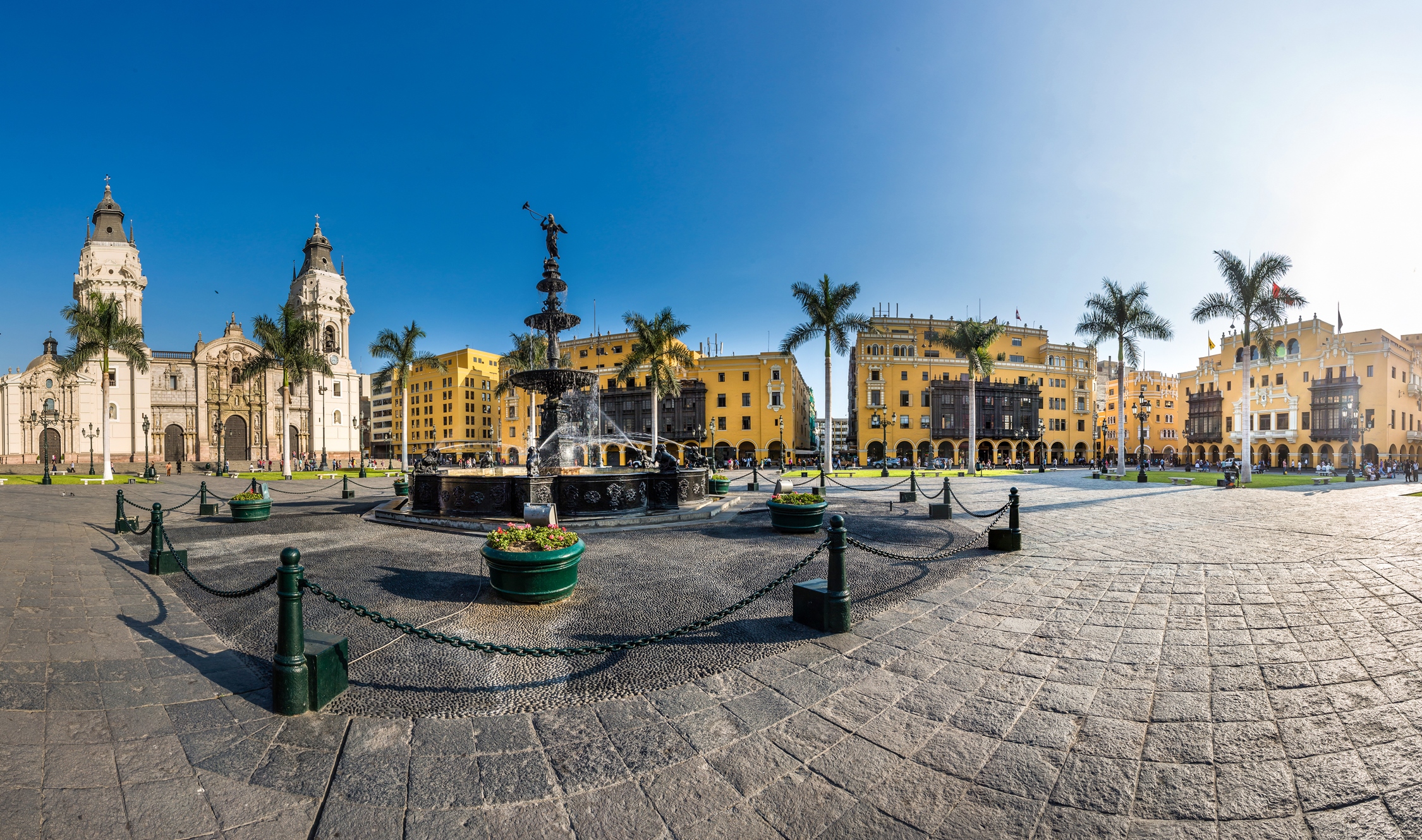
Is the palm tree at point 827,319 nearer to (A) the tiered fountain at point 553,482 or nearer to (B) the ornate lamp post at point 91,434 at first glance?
(A) the tiered fountain at point 553,482

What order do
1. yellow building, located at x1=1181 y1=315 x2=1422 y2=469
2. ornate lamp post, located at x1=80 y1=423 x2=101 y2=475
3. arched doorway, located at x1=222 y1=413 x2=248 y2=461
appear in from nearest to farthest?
1. ornate lamp post, located at x1=80 y1=423 x2=101 y2=475
2. yellow building, located at x1=1181 y1=315 x2=1422 y2=469
3. arched doorway, located at x1=222 y1=413 x2=248 y2=461

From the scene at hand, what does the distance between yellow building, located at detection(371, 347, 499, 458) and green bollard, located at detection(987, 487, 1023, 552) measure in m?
78.4

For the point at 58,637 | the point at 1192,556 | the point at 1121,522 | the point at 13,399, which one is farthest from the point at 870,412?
the point at 13,399

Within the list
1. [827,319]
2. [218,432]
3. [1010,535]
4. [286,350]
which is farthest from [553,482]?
[218,432]

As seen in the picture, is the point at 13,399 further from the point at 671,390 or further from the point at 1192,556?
the point at 1192,556

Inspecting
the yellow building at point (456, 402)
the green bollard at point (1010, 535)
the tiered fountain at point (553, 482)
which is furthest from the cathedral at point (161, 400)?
the green bollard at point (1010, 535)

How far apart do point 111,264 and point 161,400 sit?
49.7ft

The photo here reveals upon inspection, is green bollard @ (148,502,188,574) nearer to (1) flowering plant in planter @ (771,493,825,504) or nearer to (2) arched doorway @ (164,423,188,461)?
(1) flowering plant in planter @ (771,493,825,504)

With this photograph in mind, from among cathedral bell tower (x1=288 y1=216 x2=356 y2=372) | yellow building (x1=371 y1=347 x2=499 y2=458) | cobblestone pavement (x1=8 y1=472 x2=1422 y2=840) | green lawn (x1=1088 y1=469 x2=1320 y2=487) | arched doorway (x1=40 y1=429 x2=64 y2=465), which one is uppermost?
cathedral bell tower (x1=288 y1=216 x2=356 y2=372)

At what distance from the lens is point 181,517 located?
14.2m

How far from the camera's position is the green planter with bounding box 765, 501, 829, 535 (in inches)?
428

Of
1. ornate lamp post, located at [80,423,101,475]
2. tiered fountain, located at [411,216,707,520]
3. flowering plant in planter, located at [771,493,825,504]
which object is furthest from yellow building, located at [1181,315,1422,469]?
ornate lamp post, located at [80,423,101,475]

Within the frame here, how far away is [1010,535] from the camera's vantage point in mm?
9367

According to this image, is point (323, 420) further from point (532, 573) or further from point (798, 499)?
point (532, 573)
